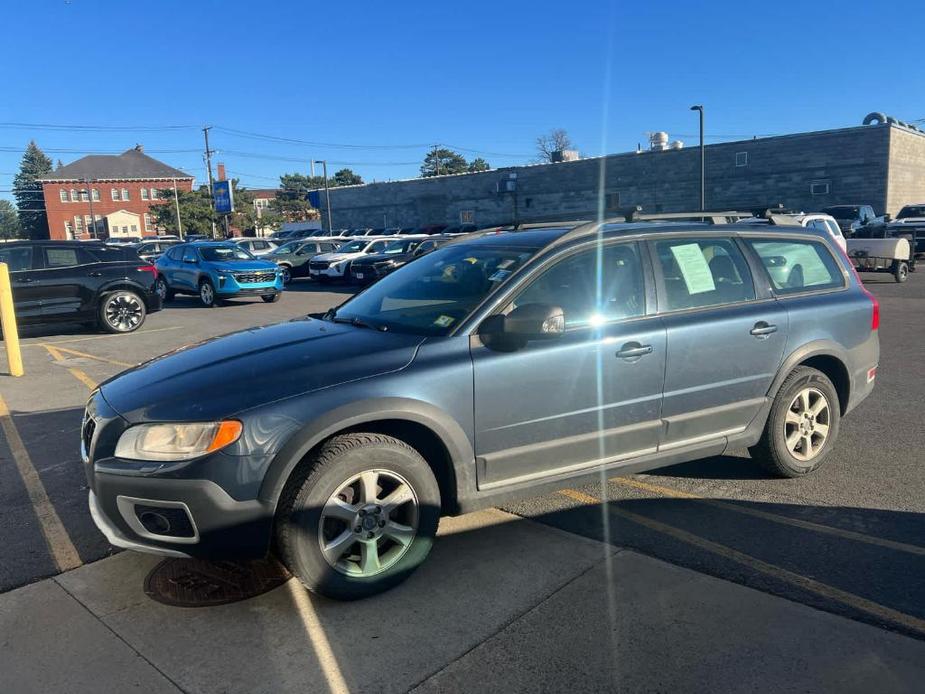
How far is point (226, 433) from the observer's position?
9.95 feet

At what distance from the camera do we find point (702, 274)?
4.48 m

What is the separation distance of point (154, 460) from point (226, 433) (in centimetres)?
35

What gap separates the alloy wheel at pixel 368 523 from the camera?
3227 millimetres

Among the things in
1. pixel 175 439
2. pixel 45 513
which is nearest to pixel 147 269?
pixel 45 513

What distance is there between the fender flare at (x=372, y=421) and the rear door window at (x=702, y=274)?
5.10 ft

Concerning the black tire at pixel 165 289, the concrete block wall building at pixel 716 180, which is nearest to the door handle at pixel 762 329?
the black tire at pixel 165 289

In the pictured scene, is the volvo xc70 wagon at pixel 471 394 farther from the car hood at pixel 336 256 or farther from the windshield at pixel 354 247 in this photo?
the windshield at pixel 354 247

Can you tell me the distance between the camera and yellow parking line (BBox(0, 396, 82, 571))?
3.86 meters

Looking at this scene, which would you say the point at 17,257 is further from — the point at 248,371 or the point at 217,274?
the point at 248,371

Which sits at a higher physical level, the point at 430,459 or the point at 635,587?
the point at 430,459

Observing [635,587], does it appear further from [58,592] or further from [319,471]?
[58,592]

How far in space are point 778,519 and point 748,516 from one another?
6.3 inches

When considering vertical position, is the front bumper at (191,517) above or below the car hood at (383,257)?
below

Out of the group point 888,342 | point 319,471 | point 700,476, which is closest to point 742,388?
point 700,476
